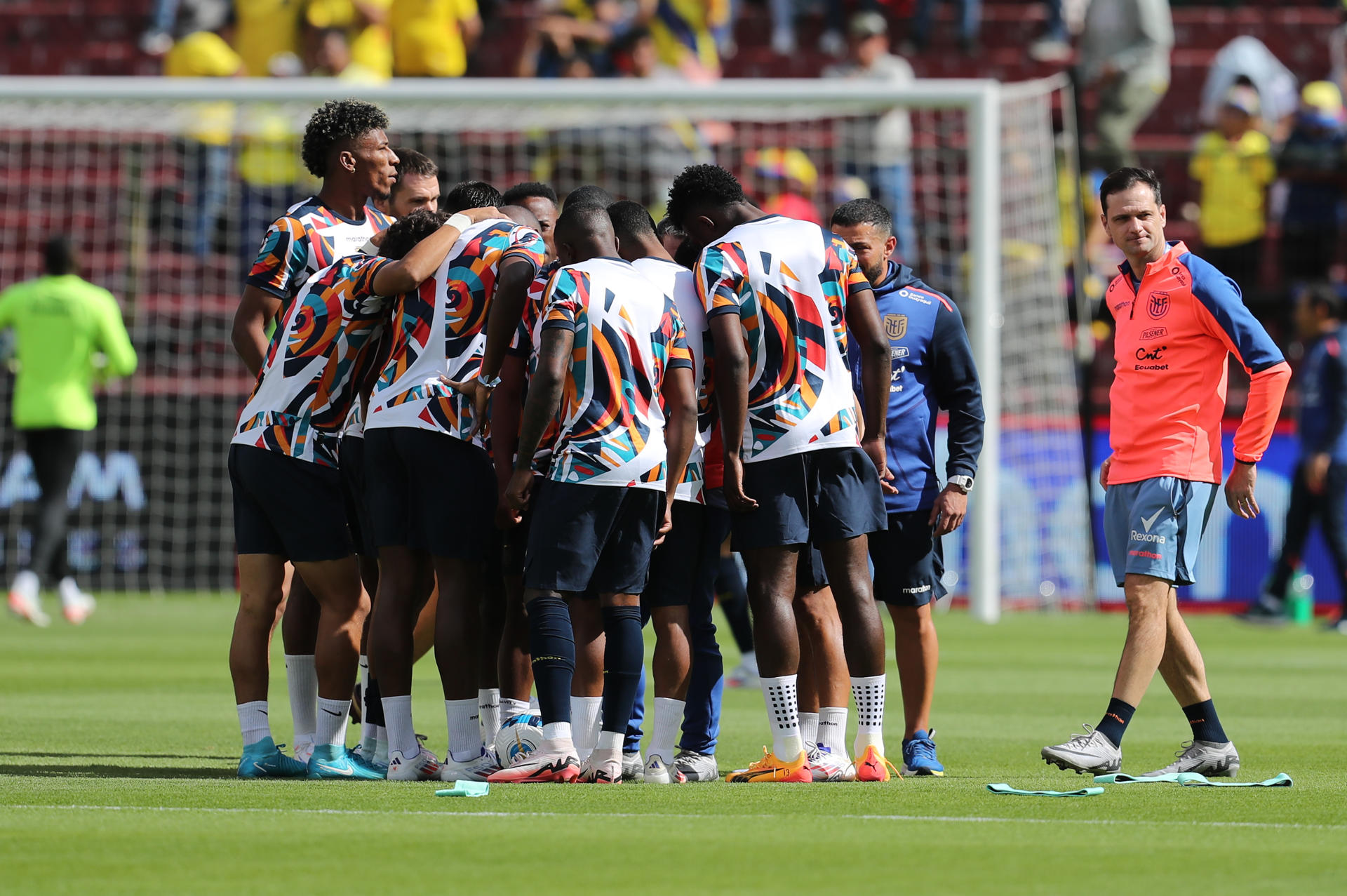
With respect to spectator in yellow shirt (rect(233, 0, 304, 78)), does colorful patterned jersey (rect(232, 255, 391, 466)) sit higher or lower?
lower

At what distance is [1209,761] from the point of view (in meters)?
7.24

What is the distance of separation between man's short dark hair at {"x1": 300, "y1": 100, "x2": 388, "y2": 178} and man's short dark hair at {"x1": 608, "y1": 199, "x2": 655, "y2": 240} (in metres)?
1.12

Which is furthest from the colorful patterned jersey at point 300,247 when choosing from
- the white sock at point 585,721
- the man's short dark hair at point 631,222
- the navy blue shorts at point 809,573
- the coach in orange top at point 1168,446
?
the coach in orange top at point 1168,446

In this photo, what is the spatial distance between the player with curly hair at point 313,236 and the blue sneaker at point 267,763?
0.19m

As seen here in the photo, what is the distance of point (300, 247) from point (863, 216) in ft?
7.41

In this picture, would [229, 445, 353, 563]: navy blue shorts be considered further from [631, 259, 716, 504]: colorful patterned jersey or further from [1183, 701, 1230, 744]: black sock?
[1183, 701, 1230, 744]: black sock

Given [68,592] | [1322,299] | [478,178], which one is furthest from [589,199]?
[478,178]

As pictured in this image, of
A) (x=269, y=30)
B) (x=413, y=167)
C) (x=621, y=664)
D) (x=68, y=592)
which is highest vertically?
(x=269, y=30)

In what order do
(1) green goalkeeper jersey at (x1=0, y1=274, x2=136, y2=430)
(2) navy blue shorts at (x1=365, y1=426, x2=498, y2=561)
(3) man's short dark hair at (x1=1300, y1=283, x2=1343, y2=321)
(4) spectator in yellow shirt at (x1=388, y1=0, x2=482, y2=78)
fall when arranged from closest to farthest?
(2) navy blue shorts at (x1=365, y1=426, x2=498, y2=561) < (1) green goalkeeper jersey at (x1=0, y1=274, x2=136, y2=430) < (3) man's short dark hair at (x1=1300, y1=283, x2=1343, y2=321) < (4) spectator in yellow shirt at (x1=388, y1=0, x2=482, y2=78)

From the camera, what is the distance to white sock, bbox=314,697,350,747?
7.16 m

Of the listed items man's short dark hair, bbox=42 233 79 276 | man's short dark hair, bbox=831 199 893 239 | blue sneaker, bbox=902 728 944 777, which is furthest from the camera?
man's short dark hair, bbox=42 233 79 276

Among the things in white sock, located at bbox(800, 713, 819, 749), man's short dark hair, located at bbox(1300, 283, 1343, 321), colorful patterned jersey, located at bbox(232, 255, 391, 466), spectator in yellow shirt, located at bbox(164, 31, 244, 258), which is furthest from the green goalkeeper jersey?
man's short dark hair, located at bbox(1300, 283, 1343, 321)

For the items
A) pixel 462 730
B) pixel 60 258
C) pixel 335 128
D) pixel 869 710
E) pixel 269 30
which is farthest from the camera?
pixel 269 30

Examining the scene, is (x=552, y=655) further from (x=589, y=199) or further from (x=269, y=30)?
(x=269, y=30)
